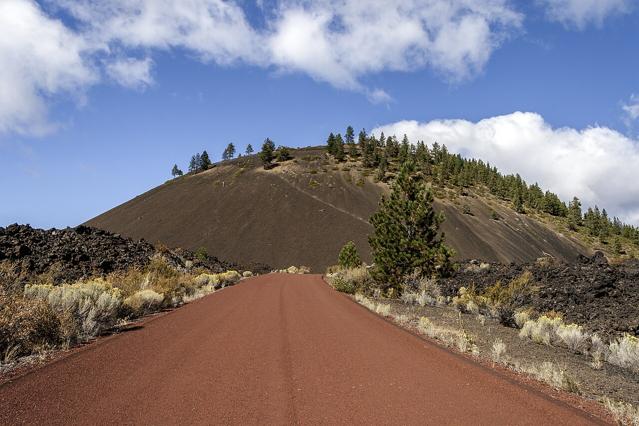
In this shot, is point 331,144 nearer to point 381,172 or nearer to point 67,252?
point 381,172

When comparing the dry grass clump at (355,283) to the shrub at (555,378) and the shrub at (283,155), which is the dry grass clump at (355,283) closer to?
the shrub at (555,378)

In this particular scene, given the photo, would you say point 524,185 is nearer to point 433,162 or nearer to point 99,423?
point 433,162

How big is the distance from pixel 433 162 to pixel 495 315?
12527 centimetres

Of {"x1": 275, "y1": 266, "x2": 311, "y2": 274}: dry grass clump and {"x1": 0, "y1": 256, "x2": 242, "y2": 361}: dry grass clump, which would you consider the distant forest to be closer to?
{"x1": 275, "y1": 266, "x2": 311, "y2": 274}: dry grass clump

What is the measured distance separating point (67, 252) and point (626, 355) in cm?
2224

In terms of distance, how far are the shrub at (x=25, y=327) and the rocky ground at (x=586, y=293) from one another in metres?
14.6

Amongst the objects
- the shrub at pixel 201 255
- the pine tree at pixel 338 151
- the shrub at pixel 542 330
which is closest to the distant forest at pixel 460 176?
the pine tree at pixel 338 151

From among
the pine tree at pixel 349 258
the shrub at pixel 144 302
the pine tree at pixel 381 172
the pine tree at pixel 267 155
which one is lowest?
the shrub at pixel 144 302

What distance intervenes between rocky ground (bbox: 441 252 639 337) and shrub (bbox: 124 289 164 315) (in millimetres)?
14062

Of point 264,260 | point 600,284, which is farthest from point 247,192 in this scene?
point 600,284

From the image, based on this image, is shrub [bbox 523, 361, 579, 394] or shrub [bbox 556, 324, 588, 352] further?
shrub [bbox 556, 324, 588, 352]

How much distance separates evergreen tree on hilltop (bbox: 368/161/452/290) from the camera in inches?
858

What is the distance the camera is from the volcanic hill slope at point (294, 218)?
73.6 m

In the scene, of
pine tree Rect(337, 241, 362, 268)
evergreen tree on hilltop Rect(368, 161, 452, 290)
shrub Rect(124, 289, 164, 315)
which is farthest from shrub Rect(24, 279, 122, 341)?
pine tree Rect(337, 241, 362, 268)
